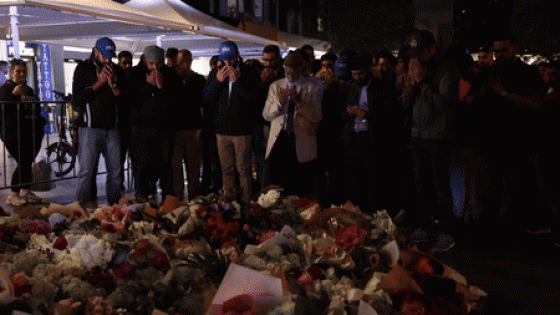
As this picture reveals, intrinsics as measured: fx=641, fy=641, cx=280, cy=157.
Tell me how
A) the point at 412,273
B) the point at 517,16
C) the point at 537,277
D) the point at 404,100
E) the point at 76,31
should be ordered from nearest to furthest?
1. the point at 412,273
2. the point at 537,277
3. the point at 404,100
4. the point at 76,31
5. the point at 517,16

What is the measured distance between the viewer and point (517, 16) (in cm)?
2545

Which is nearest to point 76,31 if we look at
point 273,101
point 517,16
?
point 273,101

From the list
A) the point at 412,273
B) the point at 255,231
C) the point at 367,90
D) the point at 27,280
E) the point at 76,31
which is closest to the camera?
the point at 27,280

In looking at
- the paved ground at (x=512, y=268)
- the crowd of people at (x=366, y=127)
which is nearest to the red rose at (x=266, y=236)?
the paved ground at (x=512, y=268)

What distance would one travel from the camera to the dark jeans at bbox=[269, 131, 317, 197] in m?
6.90

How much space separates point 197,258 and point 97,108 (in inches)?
200

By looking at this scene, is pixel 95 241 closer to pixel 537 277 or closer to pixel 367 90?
pixel 537 277

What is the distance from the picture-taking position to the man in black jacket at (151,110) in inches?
284

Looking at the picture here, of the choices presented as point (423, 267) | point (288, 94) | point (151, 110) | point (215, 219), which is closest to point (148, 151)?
point (151, 110)

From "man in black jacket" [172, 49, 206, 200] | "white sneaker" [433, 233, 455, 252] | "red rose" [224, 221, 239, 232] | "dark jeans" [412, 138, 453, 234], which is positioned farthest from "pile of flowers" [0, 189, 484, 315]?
"man in black jacket" [172, 49, 206, 200]

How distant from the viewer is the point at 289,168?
6.96 meters

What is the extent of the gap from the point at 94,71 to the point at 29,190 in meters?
2.31

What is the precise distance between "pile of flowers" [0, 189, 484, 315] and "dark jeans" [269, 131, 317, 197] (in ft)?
11.5

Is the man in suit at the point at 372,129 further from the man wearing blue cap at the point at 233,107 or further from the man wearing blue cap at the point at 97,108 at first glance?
the man wearing blue cap at the point at 97,108
